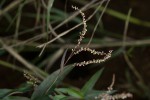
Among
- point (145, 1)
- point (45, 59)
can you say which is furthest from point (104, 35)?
point (145, 1)

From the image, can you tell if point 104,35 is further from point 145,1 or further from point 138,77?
point 145,1

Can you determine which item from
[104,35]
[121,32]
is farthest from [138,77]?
[121,32]

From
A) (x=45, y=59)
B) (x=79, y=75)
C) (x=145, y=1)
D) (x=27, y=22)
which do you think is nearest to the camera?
(x=45, y=59)

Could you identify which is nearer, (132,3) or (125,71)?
(125,71)

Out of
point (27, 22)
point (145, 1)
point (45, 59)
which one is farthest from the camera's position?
point (145, 1)

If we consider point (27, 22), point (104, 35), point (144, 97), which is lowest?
point (144, 97)

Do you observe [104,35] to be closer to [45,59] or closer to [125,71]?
[125,71]

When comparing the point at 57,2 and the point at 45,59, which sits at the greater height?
the point at 57,2

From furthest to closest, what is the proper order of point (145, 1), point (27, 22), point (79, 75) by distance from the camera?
point (145, 1), point (27, 22), point (79, 75)

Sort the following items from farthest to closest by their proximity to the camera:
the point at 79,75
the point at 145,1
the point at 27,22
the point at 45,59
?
1. the point at 145,1
2. the point at 27,22
3. the point at 79,75
4. the point at 45,59
